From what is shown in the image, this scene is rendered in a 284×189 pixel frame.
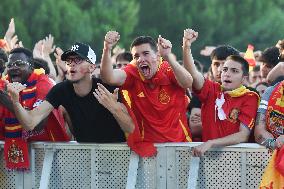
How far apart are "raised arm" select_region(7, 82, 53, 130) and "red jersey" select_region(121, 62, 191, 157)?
2.56 ft

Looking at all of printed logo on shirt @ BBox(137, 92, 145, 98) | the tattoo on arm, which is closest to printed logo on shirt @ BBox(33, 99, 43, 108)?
printed logo on shirt @ BBox(137, 92, 145, 98)

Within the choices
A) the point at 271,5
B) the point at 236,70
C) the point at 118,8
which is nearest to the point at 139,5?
the point at 118,8

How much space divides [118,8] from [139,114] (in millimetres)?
41707

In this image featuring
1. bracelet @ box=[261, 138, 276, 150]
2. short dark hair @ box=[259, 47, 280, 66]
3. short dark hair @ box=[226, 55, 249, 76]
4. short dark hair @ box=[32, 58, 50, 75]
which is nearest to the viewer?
bracelet @ box=[261, 138, 276, 150]

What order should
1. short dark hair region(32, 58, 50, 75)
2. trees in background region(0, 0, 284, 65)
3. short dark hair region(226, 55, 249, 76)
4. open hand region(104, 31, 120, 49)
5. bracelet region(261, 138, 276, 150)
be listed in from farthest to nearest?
trees in background region(0, 0, 284, 65), short dark hair region(32, 58, 50, 75), short dark hair region(226, 55, 249, 76), open hand region(104, 31, 120, 49), bracelet region(261, 138, 276, 150)

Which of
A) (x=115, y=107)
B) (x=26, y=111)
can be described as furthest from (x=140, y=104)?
(x=26, y=111)

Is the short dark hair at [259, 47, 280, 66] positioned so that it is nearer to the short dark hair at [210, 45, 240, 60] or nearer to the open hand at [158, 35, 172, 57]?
the short dark hair at [210, 45, 240, 60]

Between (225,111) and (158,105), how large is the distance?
618 millimetres

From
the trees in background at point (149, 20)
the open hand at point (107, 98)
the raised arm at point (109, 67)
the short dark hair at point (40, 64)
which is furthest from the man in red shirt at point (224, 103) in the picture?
the trees in background at point (149, 20)

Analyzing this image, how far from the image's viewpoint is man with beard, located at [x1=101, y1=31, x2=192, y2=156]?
8.66 meters

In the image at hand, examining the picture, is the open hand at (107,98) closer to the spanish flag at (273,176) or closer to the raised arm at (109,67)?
the raised arm at (109,67)

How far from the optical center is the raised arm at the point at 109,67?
854cm

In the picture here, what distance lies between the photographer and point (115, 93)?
868cm

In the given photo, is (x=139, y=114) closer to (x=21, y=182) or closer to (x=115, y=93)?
(x=115, y=93)
